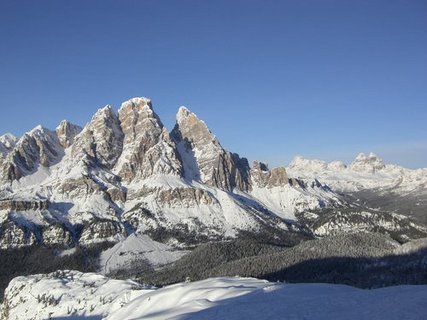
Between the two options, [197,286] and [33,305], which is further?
[33,305]

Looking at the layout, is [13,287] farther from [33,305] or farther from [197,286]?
[197,286]

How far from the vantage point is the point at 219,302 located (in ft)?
270

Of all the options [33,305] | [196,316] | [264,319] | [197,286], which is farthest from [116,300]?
[264,319]

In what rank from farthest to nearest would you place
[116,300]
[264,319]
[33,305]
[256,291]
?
[33,305], [116,300], [256,291], [264,319]

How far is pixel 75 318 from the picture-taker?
122188 mm

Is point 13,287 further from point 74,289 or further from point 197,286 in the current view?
point 197,286

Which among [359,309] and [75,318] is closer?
[359,309]

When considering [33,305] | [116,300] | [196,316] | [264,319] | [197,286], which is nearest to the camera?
[264,319]

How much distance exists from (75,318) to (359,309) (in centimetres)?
7829

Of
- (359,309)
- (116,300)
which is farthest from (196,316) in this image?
(116,300)

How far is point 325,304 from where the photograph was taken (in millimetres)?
71875

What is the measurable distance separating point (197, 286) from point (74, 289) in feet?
190

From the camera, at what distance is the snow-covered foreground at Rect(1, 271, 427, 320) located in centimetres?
6706

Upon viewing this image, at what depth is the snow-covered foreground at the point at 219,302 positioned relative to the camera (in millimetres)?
67062
